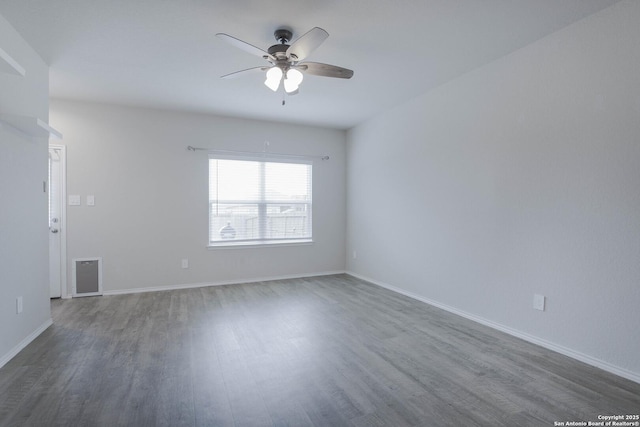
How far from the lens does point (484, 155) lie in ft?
10.9

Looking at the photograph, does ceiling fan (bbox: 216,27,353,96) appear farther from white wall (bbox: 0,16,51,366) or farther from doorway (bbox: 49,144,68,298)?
doorway (bbox: 49,144,68,298)

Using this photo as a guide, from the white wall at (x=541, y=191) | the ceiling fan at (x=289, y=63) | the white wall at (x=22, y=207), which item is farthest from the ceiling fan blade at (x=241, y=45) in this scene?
the white wall at (x=541, y=191)

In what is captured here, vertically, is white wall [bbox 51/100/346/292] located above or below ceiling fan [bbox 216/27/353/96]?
below

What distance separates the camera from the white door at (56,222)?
4.19m

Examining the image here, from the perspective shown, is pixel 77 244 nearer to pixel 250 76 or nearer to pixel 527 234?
pixel 250 76

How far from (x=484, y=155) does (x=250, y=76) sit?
2546mm

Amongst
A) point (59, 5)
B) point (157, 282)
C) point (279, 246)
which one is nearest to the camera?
point (59, 5)

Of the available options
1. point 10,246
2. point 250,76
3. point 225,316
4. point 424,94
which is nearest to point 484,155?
point 424,94

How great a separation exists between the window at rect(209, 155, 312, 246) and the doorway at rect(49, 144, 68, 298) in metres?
1.80

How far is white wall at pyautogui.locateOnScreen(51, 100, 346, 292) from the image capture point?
4.34 metres

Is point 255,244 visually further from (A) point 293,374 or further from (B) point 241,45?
(B) point 241,45

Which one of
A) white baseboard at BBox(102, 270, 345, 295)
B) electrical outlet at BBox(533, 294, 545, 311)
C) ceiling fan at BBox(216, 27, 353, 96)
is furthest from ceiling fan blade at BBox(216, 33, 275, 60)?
white baseboard at BBox(102, 270, 345, 295)

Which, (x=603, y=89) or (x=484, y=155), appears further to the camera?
(x=484, y=155)

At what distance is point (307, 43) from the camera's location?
7.48 feet
